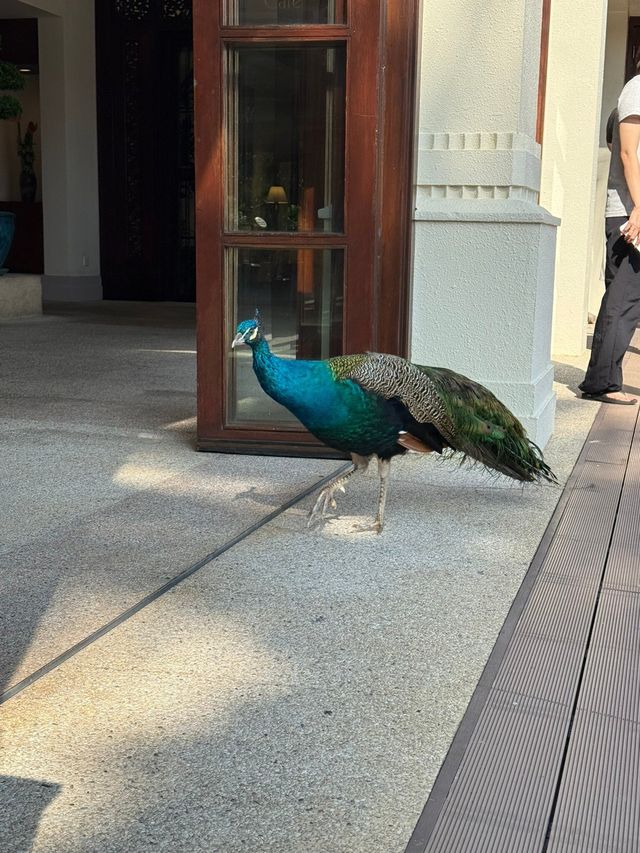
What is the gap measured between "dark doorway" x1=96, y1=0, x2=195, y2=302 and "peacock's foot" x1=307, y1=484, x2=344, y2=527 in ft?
31.2

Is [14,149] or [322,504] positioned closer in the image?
[322,504]

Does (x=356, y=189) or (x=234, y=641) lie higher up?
(x=356, y=189)

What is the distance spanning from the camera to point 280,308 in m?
4.85

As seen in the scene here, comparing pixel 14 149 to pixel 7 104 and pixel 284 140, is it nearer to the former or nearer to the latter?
pixel 7 104

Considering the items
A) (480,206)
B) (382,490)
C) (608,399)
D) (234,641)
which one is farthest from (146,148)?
(234,641)

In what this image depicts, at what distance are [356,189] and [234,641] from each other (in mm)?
2508

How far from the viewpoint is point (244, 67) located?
15.4 ft

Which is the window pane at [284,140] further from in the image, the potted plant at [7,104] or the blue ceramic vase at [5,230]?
the blue ceramic vase at [5,230]

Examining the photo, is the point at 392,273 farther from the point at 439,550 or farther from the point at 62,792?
the point at 62,792

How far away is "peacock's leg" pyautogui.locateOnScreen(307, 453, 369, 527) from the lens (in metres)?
3.73

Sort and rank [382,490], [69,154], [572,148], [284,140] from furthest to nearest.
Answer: [69,154] → [572,148] → [284,140] → [382,490]

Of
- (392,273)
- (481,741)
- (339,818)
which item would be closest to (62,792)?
(339,818)

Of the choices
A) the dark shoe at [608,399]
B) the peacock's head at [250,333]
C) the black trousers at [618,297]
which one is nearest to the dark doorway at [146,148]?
the dark shoe at [608,399]

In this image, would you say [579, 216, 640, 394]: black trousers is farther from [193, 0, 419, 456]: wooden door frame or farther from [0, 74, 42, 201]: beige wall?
[0, 74, 42, 201]: beige wall
